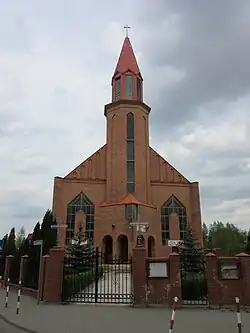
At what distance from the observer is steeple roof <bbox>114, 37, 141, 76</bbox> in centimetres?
4506

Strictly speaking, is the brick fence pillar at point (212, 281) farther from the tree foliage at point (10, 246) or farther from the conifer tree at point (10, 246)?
the conifer tree at point (10, 246)

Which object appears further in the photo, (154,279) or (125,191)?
(125,191)

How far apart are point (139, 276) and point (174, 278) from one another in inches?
53.2

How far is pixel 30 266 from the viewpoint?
1973cm

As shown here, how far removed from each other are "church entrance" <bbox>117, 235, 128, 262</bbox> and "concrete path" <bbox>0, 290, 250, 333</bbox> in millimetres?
22246

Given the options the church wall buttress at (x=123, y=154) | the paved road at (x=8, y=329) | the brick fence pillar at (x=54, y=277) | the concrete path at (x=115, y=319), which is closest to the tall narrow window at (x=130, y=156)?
the church wall buttress at (x=123, y=154)

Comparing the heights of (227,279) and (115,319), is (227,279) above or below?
above

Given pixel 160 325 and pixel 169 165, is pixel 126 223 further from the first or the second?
pixel 160 325

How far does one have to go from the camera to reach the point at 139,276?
1382cm

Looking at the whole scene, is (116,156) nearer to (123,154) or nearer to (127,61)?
(123,154)

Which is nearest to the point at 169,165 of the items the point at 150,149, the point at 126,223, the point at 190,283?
the point at 150,149

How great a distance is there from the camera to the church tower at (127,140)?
3950 cm

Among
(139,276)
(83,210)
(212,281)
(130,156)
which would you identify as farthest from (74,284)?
(130,156)

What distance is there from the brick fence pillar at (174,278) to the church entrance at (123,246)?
2204 cm
